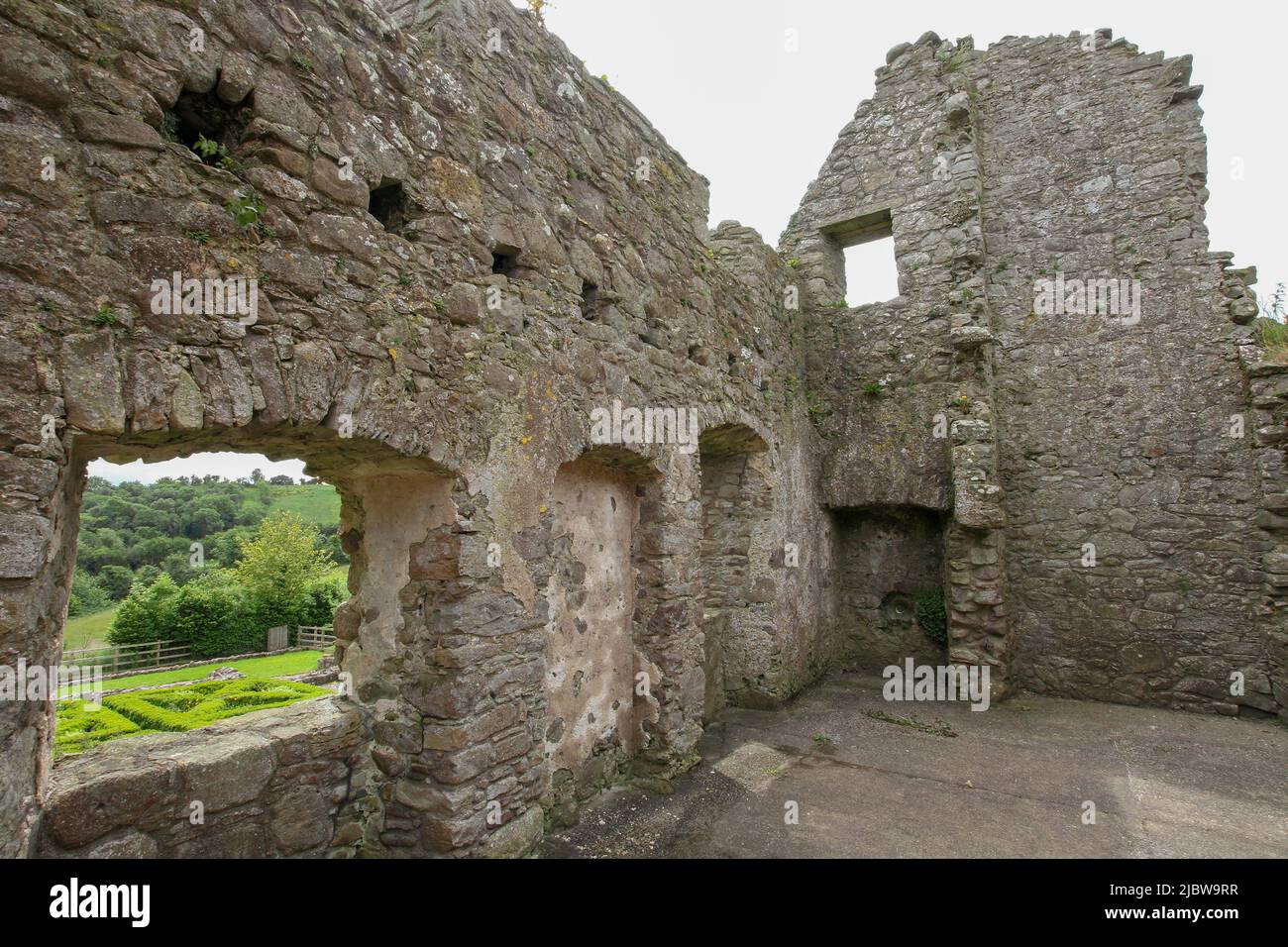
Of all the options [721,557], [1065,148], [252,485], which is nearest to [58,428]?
[721,557]

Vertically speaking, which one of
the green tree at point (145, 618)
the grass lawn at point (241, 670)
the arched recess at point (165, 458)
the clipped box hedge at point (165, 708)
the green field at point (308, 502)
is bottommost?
the grass lawn at point (241, 670)

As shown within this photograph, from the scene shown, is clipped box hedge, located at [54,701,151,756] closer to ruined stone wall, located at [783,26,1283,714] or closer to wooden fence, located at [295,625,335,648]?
ruined stone wall, located at [783,26,1283,714]

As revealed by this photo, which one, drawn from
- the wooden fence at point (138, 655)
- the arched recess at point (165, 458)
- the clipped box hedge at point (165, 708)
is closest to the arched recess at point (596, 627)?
the arched recess at point (165, 458)

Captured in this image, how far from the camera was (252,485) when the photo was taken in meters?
51.9

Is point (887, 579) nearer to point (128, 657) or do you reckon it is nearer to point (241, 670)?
point (241, 670)

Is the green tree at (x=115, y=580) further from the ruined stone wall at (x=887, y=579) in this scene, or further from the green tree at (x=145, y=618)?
the ruined stone wall at (x=887, y=579)

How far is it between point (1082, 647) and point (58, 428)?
8212mm

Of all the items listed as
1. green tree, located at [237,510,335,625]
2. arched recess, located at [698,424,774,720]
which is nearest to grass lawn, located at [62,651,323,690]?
green tree, located at [237,510,335,625]

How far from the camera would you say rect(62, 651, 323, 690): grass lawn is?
15.0 meters

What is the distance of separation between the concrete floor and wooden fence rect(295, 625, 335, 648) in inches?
775

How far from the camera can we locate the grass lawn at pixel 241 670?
49.1 feet

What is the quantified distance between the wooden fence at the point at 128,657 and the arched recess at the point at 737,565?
58.9ft

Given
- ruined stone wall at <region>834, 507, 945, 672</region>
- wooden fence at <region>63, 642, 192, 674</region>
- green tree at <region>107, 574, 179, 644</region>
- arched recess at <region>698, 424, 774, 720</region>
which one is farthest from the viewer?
green tree at <region>107, 574, 179, 644</region>
